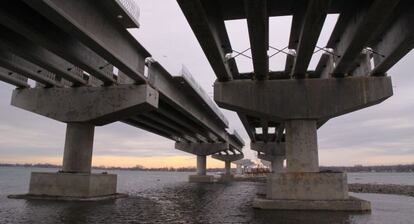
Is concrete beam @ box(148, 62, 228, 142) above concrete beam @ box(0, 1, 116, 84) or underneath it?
above

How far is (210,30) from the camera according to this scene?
1412 centimetres

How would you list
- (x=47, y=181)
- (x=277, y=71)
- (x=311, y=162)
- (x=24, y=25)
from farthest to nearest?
(x=47, y=181) < (x=277, y=71) < (x=311, y=162) < (x=24, y=25)

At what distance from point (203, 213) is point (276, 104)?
732 cm

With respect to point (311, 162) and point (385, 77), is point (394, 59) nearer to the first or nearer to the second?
point (385, 77)

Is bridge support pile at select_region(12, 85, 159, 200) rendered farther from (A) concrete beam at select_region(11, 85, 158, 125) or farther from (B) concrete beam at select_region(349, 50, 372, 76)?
(B) concrete beam at select_region(349, 50, 372, 76)

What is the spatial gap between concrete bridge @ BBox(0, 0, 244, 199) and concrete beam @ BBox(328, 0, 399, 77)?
28.5 feet

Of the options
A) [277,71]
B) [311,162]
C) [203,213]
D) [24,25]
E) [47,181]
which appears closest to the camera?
[24,25]

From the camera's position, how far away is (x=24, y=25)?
13.9 m

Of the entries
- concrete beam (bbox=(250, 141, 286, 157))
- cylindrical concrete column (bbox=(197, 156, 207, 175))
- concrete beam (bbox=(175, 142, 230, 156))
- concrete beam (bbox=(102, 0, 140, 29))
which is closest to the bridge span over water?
→ concrete beam (bbox=(102, 0, 140, 29))

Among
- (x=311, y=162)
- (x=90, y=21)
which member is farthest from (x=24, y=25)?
(x=311, y=162)

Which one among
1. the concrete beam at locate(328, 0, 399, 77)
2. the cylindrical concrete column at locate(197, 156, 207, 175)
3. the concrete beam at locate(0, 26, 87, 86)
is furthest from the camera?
the cylindrical concrete column at locate(197, 156, 207, 175)

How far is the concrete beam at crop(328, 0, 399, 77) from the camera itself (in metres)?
12.1

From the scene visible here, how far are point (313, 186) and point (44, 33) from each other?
566 inches

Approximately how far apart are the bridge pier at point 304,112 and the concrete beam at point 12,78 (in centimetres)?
1317
